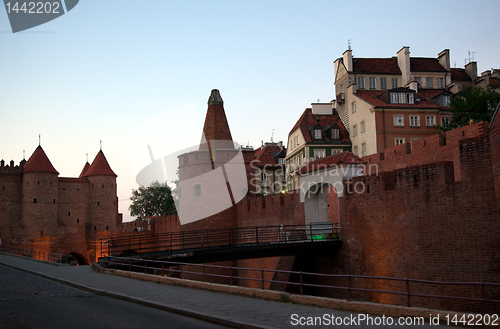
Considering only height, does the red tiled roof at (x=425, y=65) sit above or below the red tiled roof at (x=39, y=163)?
above

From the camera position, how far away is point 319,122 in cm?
4431

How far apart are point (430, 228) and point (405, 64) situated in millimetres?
33932

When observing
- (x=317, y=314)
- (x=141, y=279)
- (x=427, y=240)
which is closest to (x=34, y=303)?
(x=141, y=279)

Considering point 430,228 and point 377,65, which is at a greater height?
point 377,65

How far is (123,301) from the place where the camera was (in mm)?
11352

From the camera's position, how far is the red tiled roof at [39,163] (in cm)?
4610

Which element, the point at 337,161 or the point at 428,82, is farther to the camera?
the point at 428,82

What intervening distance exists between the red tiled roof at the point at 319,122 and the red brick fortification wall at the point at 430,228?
24374 mm

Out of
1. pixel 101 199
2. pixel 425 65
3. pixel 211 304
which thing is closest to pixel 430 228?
pixel 211 304

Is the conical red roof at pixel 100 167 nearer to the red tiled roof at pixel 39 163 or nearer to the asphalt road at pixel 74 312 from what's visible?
the red tiled roof at pixel 39 163

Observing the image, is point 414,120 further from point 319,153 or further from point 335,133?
Result: point 319,153

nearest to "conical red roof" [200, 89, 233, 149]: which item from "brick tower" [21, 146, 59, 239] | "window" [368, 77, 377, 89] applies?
"window" [368, 77, 377, 89]

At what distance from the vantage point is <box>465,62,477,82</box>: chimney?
5012cm

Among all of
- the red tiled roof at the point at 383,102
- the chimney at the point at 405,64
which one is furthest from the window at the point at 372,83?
the red tiled roof at the point at 383,102
